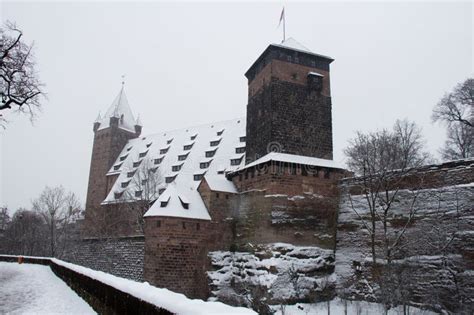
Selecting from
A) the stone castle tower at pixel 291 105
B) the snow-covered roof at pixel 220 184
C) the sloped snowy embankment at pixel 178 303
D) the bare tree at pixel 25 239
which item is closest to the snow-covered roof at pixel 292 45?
the stone castle tower at pixel 291 105

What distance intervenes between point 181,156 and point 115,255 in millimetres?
14019

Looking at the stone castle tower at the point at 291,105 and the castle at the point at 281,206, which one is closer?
the castle at the point at 281,206

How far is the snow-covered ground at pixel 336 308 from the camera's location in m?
17.4

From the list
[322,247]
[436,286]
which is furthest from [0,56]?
[436,286]

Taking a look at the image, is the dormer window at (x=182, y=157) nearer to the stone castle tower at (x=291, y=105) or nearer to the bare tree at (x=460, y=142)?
the stone castle tower at (x=291, y=105)

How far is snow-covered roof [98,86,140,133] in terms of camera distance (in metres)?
47.0

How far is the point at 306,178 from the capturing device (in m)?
21.1

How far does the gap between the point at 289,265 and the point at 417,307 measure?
584 centimetres

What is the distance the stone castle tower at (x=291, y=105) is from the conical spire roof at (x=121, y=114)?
2711 centimetres

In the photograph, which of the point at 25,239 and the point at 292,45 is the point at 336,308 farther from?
the point at 25,239

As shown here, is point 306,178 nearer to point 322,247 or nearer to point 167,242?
point 322,247

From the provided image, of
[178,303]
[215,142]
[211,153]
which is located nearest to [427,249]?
[178,303]

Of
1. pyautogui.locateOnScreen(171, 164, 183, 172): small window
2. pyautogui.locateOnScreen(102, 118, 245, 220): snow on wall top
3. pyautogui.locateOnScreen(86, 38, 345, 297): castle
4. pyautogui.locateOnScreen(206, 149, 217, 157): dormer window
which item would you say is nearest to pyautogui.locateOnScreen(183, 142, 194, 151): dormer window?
pyautogui.locateOnScreen(102, 118, 245, 220): snow on wall top

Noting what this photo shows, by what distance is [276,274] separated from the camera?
61.5ft
